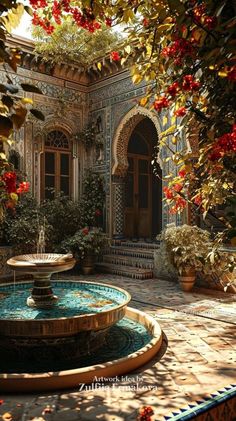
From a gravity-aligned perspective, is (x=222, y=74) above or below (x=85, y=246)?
above

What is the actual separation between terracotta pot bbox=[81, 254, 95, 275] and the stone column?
5.10 ft

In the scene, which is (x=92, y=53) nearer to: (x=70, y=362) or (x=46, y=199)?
(x=46, y=199)

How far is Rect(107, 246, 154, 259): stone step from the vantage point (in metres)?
9.41

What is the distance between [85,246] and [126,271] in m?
1.15

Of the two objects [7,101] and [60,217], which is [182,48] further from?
[60,217]

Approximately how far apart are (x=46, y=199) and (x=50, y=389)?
7633 millimetres

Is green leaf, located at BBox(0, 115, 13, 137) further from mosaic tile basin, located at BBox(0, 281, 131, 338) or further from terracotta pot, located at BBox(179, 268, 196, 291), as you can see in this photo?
terracotta pot, located at BBox(179, 268, 196, 291)

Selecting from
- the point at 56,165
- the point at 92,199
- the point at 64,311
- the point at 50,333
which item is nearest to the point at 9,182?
the point at 50,333

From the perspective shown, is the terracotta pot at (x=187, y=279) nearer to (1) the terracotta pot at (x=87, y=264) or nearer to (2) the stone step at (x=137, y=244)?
(2) the stone step at (x=137, y=244)

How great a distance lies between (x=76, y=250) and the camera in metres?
9.19

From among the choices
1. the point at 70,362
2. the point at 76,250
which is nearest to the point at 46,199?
the point at 76,250

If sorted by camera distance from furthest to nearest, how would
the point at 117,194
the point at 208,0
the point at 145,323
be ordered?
1. the point at 117,194
2. the point at 145,323
3. the point at 208,0

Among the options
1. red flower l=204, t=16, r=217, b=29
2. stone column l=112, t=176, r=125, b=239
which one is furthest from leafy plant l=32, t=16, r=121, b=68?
red flower l=204, t=16, r=217, b=29

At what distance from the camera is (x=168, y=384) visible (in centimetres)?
306
